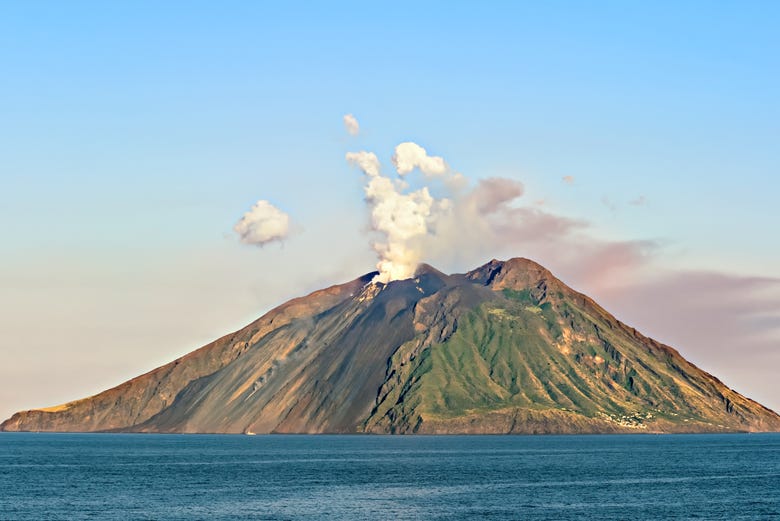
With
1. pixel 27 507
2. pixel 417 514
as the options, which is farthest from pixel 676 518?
pixel 27 507

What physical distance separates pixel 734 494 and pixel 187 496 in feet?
307

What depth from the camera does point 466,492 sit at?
187 metres

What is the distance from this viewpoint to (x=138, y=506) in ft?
529

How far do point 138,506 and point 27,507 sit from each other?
1661cm

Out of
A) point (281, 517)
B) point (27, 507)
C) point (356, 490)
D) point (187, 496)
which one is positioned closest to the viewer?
point (281, 517)

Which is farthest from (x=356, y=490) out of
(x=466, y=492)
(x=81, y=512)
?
(x=81, y=512)

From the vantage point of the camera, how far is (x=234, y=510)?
513 feet

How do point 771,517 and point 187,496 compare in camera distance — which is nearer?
point 771,517

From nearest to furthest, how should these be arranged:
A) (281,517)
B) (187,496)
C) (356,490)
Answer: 1. (281,517)
2. (187,496)
3. (356,490)

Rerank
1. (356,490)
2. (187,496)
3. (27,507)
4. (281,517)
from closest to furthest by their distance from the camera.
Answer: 1. (281,517)
2. (27,507)
3. (187,496)
4. (356,490)

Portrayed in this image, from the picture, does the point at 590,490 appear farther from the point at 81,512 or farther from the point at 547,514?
the point at 81,512

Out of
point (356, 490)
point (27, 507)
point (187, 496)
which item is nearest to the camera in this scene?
point (27, 507)

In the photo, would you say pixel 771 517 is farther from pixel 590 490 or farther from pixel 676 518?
pixel 590 490

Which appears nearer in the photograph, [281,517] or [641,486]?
[281,517]
